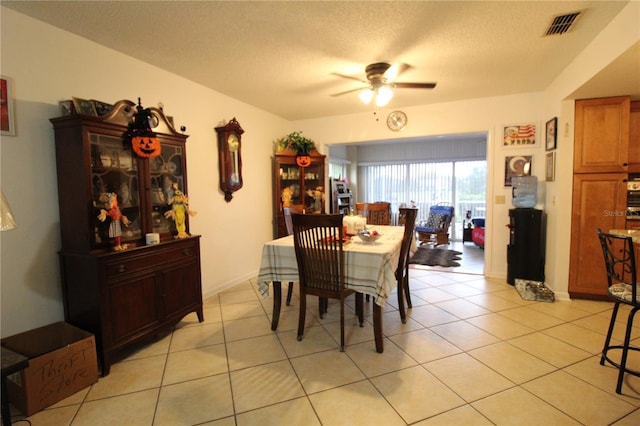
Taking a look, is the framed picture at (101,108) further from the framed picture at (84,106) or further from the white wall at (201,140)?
the white wall at (201,140)

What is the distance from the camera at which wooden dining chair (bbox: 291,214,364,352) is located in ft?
7.54

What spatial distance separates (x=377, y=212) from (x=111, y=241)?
2.88 meters

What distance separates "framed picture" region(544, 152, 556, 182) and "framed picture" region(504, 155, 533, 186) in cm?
28

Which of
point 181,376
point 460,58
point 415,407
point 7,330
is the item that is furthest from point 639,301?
point 7,330

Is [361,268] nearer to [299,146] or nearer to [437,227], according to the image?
[299,146]

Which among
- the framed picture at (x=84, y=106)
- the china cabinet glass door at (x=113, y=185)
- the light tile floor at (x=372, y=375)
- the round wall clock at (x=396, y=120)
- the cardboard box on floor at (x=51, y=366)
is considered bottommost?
the light tile floor at (x=372, y=375)

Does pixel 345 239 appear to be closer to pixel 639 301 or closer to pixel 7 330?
pixel 639 301

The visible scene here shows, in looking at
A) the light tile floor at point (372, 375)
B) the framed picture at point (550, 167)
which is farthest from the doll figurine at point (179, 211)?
the framed picture at point (550, 167)

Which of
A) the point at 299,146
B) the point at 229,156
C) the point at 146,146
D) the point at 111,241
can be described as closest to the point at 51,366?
the point at 111,241

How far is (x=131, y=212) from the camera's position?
2.48 m

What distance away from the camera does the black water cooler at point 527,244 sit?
370cm

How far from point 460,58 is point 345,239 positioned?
6.48 feet

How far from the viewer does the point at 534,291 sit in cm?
351

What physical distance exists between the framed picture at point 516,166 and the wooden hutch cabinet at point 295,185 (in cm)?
259
